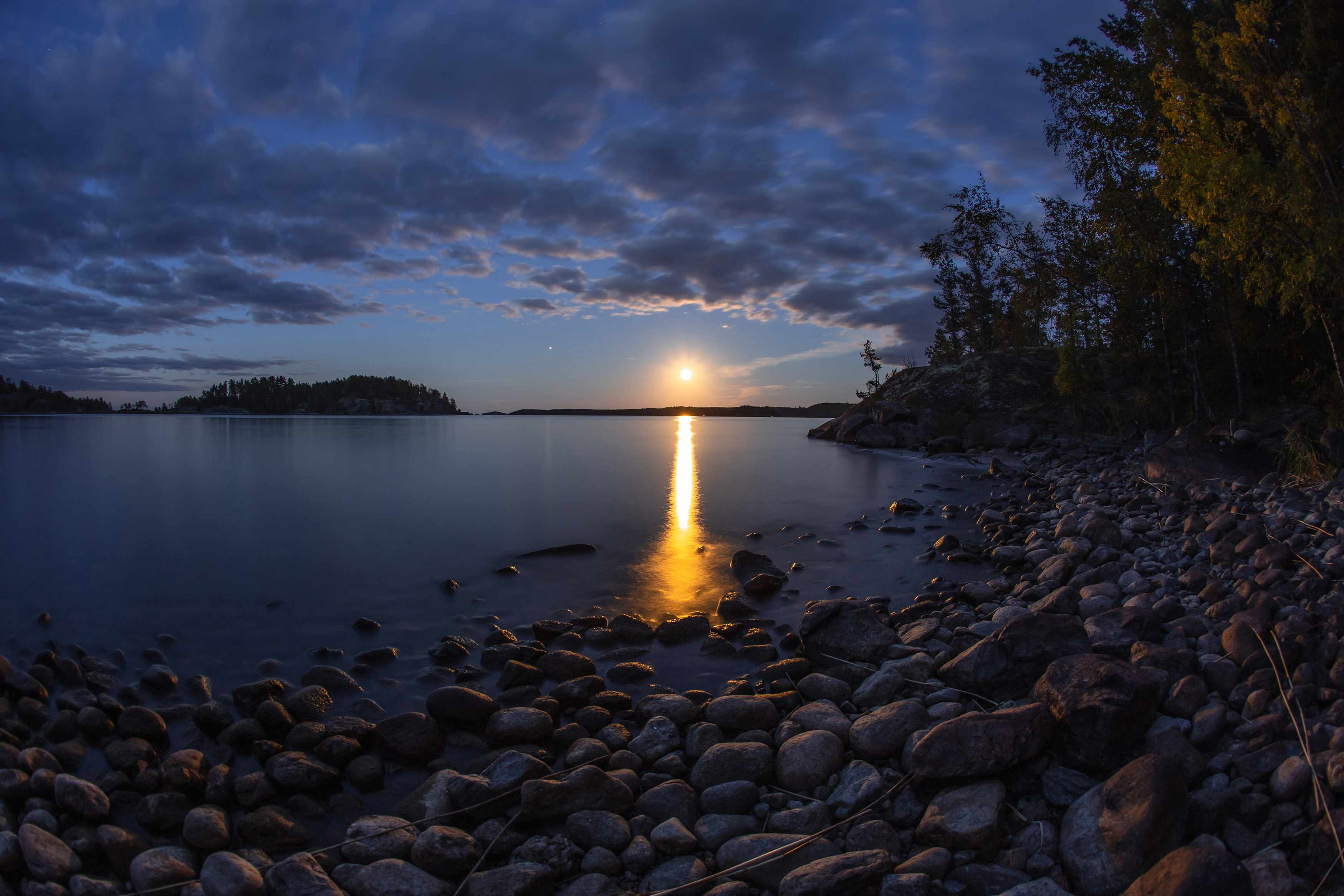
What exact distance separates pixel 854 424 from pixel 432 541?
45221mm

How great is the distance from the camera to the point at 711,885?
402 cm

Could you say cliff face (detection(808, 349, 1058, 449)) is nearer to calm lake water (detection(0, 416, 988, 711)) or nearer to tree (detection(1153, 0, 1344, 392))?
calm lake water (detection(0, 416, 988, 711))

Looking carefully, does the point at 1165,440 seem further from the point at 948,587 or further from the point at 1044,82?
the point at 948,587

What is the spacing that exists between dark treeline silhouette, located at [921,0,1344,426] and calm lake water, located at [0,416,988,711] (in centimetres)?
850

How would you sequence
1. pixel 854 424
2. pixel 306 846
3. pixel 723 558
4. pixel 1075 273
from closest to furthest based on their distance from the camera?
pixel 306 846 → pixel 723 558 → pixel 1075 273 → pixel 854 424

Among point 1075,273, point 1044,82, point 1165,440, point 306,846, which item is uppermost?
point 1044,82

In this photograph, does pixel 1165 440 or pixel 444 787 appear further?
pixel 1165 440

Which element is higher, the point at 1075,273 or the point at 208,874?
the point at 1075,273

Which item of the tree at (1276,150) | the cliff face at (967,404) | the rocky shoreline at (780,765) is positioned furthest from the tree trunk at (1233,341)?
the cliff face at (967,404)

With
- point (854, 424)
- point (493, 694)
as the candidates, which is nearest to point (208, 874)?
point (493, 694)

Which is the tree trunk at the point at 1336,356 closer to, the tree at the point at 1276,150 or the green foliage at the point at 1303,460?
the tree at the point at 1276,150

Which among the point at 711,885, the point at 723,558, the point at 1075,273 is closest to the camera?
the point at 711,885

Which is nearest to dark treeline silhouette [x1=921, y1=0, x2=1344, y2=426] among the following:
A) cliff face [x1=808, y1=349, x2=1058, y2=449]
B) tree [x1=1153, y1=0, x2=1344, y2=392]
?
tree [x1=1153, y1=0, x2=1344, y2=392]

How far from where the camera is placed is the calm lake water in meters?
9.51
